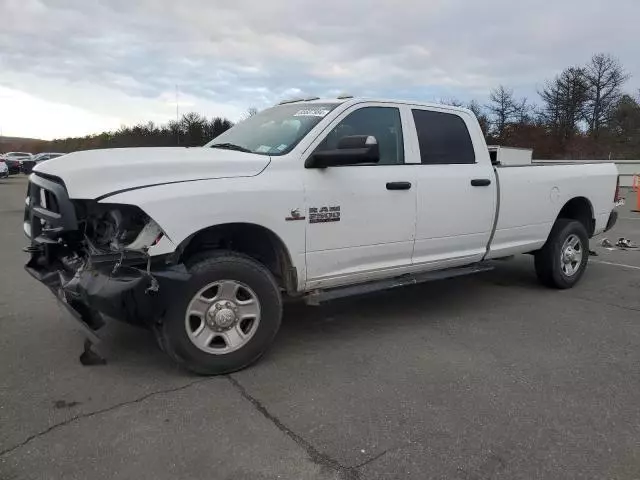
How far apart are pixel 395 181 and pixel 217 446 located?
8.47 feet

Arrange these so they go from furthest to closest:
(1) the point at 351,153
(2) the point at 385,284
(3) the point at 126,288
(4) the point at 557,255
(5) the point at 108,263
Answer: (4) the point at 557,255 < (2) the point at 385,284 < (1) the point at 351,153 < (5) the point at 108,263 < (3) the point at 126,288

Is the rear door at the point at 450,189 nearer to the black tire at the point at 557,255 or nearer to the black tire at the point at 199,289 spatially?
the black tire at the point at 557,255

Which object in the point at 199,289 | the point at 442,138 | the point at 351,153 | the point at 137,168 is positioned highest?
the point at 442,138

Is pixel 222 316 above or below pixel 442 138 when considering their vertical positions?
below

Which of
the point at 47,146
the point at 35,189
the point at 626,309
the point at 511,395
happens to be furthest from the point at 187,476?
the point at 47,146

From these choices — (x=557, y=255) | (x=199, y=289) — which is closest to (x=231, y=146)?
(x=199, y=289)

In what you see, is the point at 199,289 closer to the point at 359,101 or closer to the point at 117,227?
the point at 117,227

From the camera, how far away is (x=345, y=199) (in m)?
4.30

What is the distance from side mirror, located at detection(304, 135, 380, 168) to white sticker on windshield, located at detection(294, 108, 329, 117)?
56 cm

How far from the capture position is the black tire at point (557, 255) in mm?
6266

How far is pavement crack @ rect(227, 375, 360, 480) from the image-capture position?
2.72 metres

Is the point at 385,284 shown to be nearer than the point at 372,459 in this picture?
No

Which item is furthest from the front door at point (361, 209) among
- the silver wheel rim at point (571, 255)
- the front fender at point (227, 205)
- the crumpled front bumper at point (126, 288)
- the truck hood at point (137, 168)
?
the silver wheel rim at point (571, 255)

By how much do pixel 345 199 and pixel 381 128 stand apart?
0.88 meters
